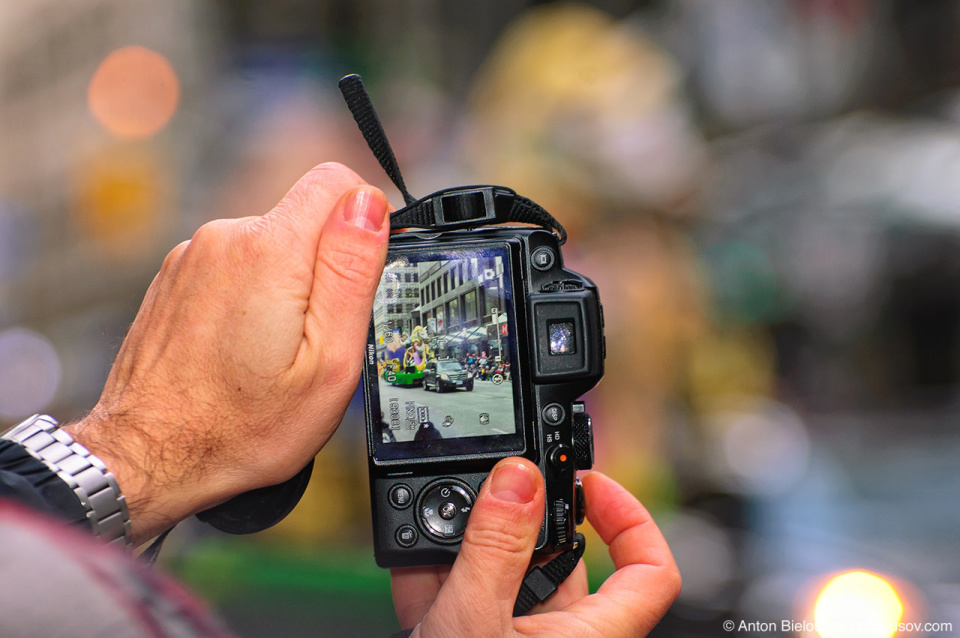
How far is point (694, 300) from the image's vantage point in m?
5.89

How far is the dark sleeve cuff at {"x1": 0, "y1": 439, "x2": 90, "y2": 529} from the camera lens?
3.09 ft

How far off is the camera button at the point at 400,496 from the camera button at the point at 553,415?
1.08ft

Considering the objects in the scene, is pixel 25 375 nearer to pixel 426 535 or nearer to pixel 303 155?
pixel 303 155

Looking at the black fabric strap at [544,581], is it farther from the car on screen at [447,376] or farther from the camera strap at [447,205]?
the camera strap at [447,205]

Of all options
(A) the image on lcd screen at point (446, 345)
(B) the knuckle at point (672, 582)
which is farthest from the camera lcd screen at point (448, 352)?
(B) the knuckle at point (672, 582)

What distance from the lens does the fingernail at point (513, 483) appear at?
4.29 ft

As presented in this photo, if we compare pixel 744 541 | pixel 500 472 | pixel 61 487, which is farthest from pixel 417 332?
pixel 744 541

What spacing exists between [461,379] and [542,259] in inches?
12.3

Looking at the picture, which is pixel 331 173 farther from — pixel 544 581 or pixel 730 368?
pixel 730 368

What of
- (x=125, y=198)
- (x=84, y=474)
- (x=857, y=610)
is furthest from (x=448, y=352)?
(x=125, y=198)

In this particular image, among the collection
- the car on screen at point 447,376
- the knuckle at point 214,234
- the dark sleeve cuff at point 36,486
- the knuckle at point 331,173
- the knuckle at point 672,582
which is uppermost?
A: the knuckle at point 331,173

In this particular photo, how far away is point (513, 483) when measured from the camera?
1.33m

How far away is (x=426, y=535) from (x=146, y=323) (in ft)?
2.28

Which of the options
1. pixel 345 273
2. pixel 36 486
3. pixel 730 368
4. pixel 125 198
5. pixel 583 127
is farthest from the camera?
pixel 125 198
